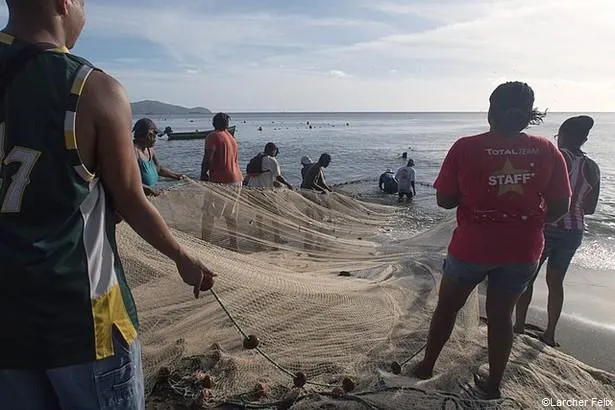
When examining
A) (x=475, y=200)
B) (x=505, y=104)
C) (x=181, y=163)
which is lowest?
(x=181, y=163)

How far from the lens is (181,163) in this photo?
28109 millimetres

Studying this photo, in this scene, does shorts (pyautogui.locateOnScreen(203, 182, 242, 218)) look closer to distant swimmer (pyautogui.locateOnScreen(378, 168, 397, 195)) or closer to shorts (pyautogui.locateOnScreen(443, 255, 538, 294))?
shorts (pyautogui.locateOnScreen(443, 255, 538, 294))

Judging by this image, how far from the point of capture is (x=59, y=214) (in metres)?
1.43

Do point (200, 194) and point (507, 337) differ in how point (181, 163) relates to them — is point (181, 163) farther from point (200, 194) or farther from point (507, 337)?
point (507, 337)

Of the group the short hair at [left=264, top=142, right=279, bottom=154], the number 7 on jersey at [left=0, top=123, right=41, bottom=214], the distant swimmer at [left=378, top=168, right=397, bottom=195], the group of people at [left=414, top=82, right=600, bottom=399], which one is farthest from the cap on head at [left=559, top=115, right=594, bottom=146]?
the distant swimmer at [left=378, top=168, right=397, bottom=195]

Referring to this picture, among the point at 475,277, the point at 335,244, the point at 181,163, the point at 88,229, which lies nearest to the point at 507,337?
the point at 475,277

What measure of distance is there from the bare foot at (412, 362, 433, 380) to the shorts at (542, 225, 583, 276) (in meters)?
1.58

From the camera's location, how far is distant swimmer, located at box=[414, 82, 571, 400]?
2812 mm

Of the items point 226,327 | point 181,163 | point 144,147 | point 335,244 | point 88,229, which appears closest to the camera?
point 88,229

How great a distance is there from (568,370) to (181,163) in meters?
26.4

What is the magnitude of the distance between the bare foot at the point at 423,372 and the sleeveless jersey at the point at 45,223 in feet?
7.36

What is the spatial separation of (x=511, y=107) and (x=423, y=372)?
168 cm

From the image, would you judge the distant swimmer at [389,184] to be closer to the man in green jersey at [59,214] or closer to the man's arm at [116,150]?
the man's arm at [116,150]

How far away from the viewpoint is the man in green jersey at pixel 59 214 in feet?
4.55
